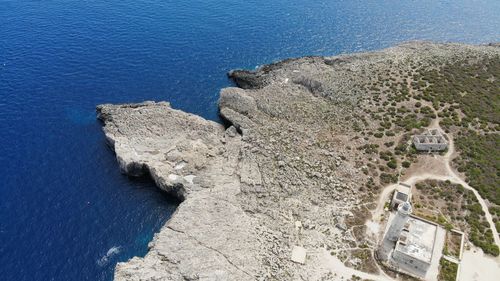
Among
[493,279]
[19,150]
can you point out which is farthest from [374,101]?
[19,150]

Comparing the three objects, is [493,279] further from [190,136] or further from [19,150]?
[19,150]

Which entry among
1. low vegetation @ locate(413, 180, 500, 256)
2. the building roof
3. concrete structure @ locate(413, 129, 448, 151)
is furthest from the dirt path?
the building roof

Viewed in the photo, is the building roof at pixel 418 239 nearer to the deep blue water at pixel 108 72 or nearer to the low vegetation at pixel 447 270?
the low vegetation at pixel 447 270

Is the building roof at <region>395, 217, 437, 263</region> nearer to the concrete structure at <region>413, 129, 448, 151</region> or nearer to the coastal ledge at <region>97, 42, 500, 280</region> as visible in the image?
the coastal ledge at <region>97, 42, 500, 280</region>

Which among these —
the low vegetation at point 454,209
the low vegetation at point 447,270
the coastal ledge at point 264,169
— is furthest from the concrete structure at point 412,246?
the low vegetation at point 454,209

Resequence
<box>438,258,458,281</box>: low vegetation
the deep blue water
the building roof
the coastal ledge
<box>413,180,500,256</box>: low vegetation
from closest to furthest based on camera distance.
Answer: <box>438,258,458,281</box>: low vegetation
the building roof
the coastal ledge
<box>413,180,500,256</box>: low vegetation
the deep blue water

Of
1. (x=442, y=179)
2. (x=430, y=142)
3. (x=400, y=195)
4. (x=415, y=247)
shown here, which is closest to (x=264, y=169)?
(x=400, y=195)
